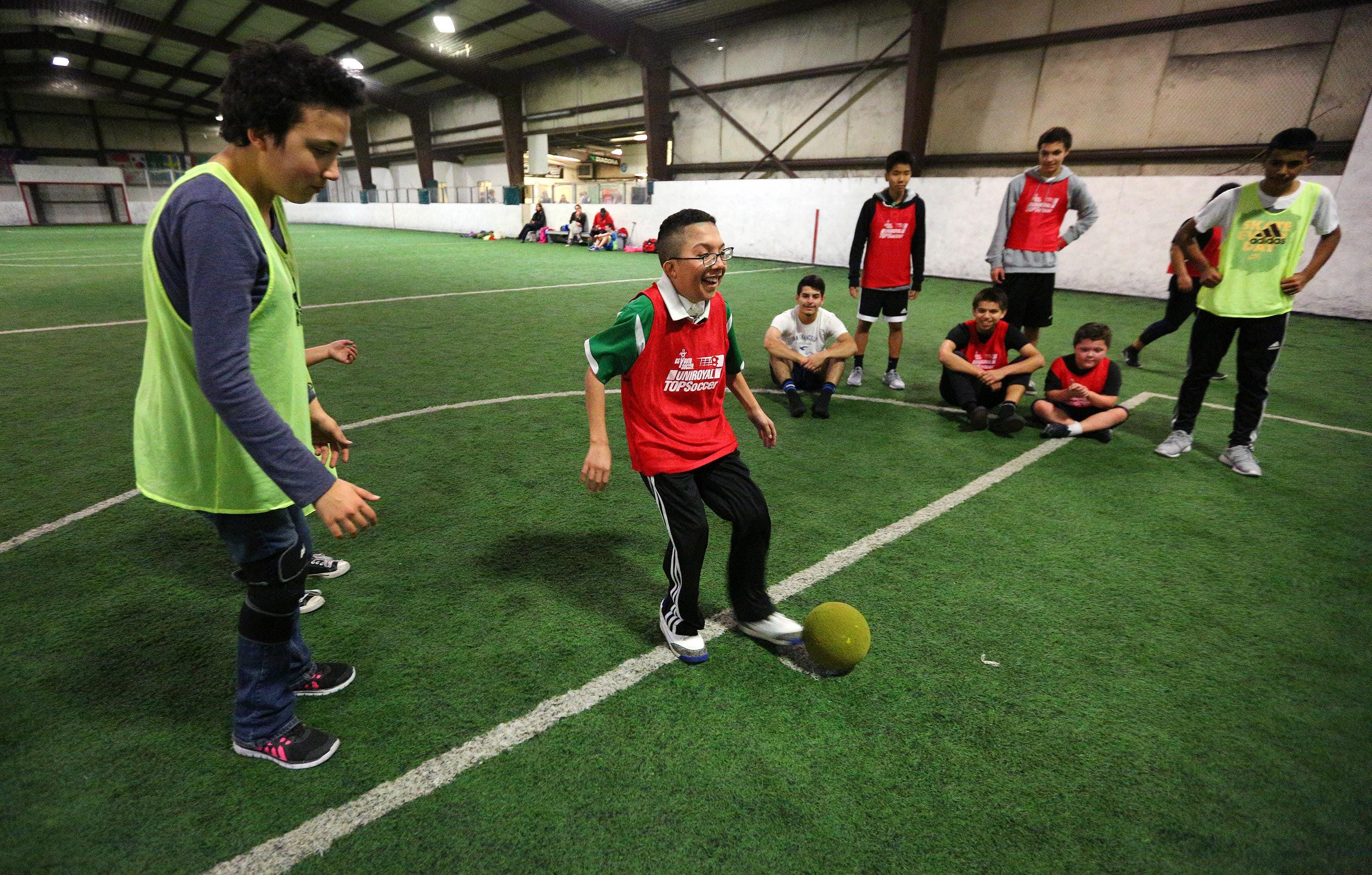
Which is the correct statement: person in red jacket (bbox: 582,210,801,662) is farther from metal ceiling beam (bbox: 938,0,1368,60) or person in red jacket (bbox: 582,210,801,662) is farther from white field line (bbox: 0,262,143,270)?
white field line (bbox: 0,262,143,270)

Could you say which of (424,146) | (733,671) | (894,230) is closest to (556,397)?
(894,230)

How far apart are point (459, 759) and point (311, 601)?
4.34 ft

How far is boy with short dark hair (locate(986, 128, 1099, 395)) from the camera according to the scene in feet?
20.1

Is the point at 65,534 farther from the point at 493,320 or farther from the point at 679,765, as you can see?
the point at 493,320

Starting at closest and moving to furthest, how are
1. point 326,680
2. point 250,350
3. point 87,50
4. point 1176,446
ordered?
point 250,350 → point 326,680 → point 1176,446 → point 87,50

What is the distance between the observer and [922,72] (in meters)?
15.7

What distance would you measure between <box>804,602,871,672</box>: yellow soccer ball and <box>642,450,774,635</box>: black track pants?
293mm

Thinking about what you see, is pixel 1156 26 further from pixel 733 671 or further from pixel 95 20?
pixel 95 20

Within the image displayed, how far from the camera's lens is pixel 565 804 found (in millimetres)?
2072

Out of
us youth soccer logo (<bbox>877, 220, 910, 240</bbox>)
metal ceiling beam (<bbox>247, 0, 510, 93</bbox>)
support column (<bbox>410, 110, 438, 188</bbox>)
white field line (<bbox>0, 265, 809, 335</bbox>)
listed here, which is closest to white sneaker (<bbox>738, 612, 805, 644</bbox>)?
us youth soccer logo (<bbox>877, 220, 910, 240</bbox>)

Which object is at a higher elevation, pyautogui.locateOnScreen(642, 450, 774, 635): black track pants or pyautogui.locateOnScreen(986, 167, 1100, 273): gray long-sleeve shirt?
pyautogui.locateOnScreen(986, 167, 1100, 273): gray long-sleeve shirt

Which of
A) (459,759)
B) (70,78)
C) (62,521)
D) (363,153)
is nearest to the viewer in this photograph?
(459,759)

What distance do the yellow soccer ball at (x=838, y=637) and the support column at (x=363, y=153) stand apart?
44.2 meters

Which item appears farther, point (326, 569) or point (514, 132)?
point (514, 132)
